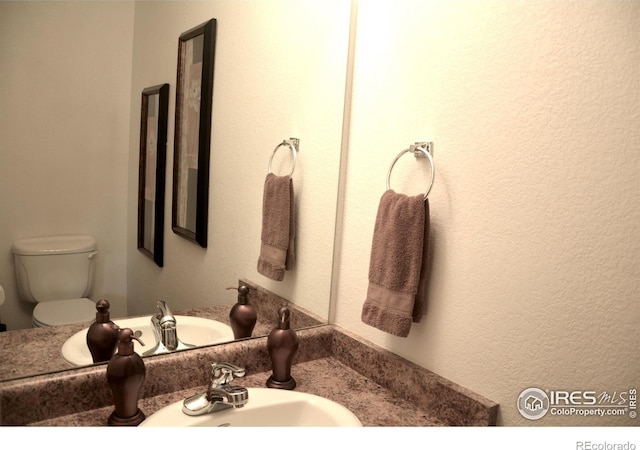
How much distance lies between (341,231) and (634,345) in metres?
0.79

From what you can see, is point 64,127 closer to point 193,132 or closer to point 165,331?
point 193,132

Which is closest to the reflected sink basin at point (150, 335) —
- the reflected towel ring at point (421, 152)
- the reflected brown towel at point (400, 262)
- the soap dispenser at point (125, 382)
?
the soap dispenser at point (125, 382)

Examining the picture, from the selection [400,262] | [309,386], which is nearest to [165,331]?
[309,386]

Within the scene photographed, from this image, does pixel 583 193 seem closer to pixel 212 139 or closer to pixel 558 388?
pixel 558 388

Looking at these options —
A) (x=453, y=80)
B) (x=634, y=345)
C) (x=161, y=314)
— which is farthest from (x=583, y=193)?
(x=161, y=314)

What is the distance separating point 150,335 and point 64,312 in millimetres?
204

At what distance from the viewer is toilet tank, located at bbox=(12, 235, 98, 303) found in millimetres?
1066

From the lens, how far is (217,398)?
107 cm

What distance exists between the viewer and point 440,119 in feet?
3.82

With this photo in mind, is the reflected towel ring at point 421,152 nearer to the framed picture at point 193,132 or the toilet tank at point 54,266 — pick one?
the framed picture at point 193,132

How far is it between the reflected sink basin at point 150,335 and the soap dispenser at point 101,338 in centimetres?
1

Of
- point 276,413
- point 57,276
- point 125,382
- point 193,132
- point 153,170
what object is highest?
point 193,132

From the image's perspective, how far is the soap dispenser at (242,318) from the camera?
1336mm

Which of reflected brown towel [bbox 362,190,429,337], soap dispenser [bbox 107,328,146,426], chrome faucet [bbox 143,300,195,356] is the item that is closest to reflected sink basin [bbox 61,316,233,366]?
chrome faucet [bbox 143,300,195,356]
